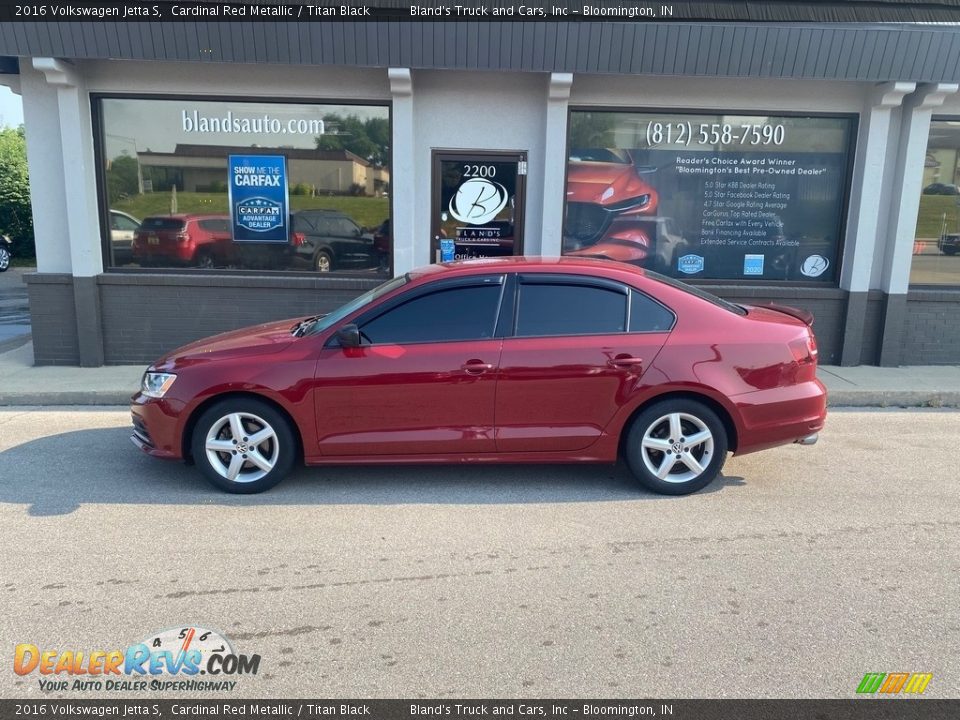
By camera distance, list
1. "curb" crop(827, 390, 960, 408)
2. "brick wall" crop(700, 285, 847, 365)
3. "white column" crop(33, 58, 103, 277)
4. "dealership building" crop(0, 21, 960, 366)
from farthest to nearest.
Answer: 1. "brick wall" crop(700, 285, 847, 365)
2. "dealership building" crop(0, 21, 960, 366)
3. "white column" crop(33, 58, 103, 277)
4. "curb" crop(827, 390, 960, 408)

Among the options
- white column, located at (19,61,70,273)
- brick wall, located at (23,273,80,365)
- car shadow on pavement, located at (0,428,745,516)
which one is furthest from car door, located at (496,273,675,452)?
white column, located at (19,61,70,273)

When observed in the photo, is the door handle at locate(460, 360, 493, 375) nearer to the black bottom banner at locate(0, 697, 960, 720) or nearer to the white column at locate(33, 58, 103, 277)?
the black bottom banner at locate(0, 697, 960, 720)

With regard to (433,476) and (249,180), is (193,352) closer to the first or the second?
(433,476)

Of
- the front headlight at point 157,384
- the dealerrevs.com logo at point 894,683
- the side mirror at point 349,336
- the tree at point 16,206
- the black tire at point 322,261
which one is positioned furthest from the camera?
the tree at point 16,206

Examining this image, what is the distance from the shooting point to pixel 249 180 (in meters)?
8.83

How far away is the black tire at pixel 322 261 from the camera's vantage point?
29.6ft

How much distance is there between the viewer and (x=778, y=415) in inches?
198

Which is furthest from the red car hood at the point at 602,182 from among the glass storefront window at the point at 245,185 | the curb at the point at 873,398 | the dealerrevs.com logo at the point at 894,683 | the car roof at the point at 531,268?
the dealerrevs.com logo at the point at 894,683

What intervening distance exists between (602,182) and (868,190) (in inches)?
123

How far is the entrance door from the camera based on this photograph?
28.8 feet

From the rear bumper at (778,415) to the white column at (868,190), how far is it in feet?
14.7

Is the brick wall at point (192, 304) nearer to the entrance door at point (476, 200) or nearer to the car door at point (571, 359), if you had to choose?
the entrance door at point (476, 200)

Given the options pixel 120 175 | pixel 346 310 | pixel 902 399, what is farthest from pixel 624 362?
pixel 120 175

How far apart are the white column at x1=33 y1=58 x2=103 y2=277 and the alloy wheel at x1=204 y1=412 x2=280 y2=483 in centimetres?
477
